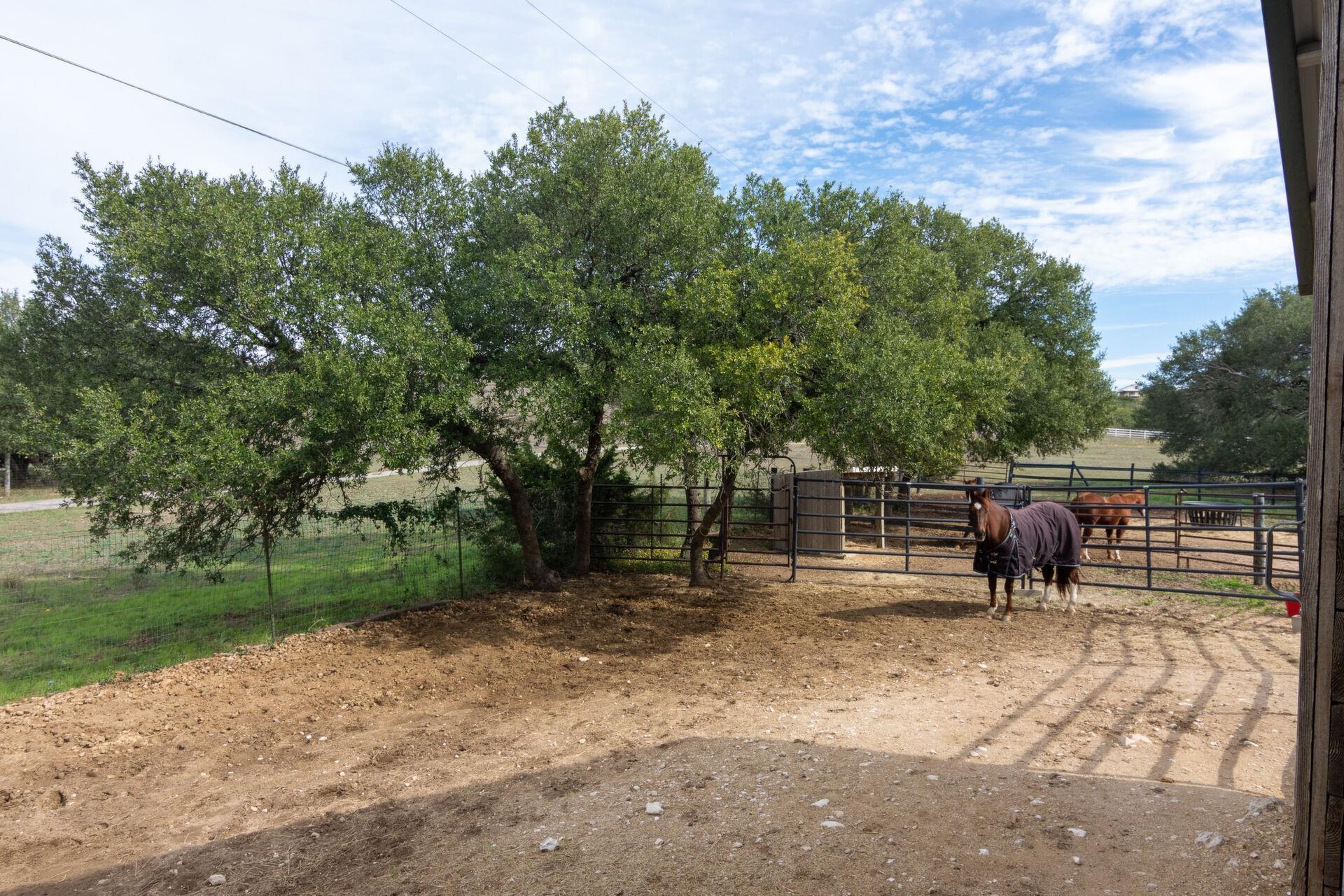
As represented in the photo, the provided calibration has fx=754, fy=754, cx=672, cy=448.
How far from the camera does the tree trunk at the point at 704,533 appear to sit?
11148 millimetres

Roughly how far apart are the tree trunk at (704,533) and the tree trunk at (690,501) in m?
0.21

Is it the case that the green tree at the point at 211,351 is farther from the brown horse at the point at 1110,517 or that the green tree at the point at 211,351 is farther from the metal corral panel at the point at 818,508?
the brown horse at the point at 1110,517

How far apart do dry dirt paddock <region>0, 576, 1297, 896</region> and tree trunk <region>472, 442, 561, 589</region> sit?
2717 mm

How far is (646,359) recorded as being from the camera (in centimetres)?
917

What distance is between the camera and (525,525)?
38.9ft

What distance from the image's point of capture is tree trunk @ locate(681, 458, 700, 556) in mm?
9289

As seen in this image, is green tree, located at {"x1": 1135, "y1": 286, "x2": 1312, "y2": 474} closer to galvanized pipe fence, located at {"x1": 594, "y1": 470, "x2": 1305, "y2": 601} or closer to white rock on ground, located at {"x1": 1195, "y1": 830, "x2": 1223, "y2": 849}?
galvanized pipe fence, located at {"x1": 594, "y1": 470, "x2": 1305, "y2": 601}

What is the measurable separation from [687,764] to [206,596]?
11080 mm

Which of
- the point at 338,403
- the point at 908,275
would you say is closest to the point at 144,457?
the point at 338,403

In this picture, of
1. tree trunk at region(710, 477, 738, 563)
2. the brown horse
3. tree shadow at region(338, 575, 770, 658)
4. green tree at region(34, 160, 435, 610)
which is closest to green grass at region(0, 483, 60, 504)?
green tree at region(34, 160, 435, 610)

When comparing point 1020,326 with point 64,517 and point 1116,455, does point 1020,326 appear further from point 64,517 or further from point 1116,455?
point 1116,455

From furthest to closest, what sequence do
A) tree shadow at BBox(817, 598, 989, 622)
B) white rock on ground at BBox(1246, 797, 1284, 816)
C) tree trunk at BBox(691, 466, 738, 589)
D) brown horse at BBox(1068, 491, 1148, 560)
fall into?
brown horse at BBox(1068, 491, 1148, 560) → tree trunk at BBox(691, 466, 738, 589) → tree shadow at BBox(817, 598, 989, 622) → white rock on ground at BBox(1246, 797, 1284, 816)

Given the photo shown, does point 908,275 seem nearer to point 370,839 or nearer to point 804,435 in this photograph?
point 804,435

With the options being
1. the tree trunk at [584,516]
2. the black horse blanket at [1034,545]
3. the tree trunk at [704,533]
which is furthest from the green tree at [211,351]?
the black horse blanket at [1034,545]
